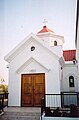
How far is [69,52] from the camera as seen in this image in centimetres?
1717

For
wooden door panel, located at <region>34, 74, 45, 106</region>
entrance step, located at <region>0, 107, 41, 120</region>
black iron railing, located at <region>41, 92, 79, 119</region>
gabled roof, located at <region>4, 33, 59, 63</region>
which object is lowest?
entrance step, located at <region>0, 107, 41, 120</region>

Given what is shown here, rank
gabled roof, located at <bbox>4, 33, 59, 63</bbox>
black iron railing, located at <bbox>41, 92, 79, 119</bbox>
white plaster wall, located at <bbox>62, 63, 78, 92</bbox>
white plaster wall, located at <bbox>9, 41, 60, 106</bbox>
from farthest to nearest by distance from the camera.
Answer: white plaster wall, located at <bbox>62, 63, 78, 92</bbox>
gabled roof, located at <bbox>4, 33, 59, 63</bbox>
white plaster wall, located at <bbox>9, 41, 60, 106</bbox>
black iron railing, located at <bbox>41, 92, 79, 119</bbox>

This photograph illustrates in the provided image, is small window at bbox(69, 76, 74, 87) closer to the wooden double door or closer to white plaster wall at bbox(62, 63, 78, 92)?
white plaster wall at bbox(62, 63, 78, 92)

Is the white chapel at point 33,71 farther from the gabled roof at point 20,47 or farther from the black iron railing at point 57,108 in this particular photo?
the black iron railing at point 57,108

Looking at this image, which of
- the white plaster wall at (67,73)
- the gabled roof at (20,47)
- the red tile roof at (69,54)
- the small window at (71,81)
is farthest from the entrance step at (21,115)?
the red tile roof at (69,54)

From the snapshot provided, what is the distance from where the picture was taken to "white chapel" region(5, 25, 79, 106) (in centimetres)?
1090

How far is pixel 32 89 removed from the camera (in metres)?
11.2

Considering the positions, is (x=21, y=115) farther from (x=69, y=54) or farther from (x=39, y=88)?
(x=69, y=54)

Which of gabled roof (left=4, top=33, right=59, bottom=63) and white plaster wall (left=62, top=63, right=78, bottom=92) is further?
white plaster wall (left=62, top=63, right=78, bottom=92)

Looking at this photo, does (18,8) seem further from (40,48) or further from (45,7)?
(40,48)

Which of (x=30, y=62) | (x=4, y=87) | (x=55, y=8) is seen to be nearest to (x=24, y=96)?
(x=30, y=62)

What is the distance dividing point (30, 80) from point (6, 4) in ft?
25.1

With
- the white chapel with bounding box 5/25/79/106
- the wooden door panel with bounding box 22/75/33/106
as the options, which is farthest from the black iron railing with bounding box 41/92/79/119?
the wooden door panel with bounding box 22/75/33/106

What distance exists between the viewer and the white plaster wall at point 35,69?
1080 centimetres
